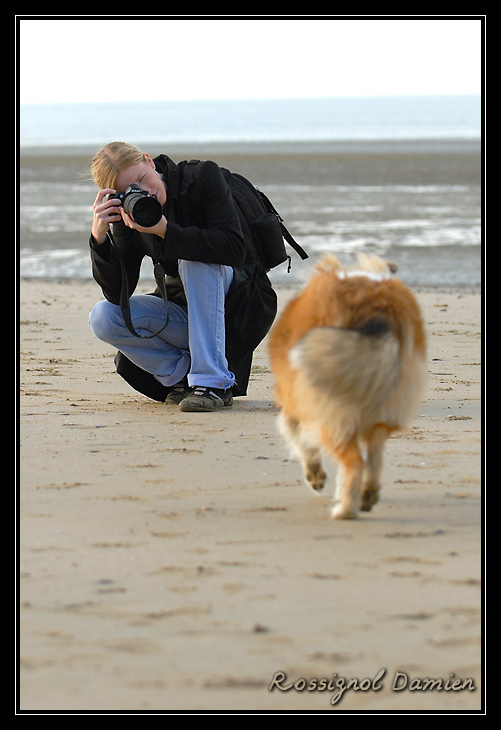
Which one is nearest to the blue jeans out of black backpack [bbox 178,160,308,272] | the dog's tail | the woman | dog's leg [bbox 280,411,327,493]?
the woman

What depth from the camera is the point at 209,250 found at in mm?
4633

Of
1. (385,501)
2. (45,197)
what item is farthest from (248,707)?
→ (45,197)

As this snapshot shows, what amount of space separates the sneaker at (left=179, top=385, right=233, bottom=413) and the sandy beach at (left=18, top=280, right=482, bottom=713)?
0.34 ft

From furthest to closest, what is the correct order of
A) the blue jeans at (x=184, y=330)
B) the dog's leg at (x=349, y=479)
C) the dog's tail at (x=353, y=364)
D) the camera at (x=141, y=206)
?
1. the blue jeans at (x=184, y=330)
2. the camera at (x=141, y=206)
3. the dog's leg at (x=349, y=479)
4. the dog's tail at (x=353, y=364)

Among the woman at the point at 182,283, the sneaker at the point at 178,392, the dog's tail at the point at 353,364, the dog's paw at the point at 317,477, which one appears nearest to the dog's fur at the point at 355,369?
the dog's tail at the point at 353,364

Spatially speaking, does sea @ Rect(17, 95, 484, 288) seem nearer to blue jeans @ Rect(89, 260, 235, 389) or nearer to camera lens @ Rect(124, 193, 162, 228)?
camera lens @ Rect(124, 193, 162, 228)

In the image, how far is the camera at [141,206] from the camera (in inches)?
172

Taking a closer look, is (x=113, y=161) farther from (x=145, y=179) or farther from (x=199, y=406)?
(x=199, y=406)

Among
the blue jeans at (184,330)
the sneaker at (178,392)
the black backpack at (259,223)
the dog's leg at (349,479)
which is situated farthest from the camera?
the sneaker at (178,392)

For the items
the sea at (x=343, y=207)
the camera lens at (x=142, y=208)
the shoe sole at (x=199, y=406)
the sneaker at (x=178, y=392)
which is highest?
the sea at (x=343, y=207)

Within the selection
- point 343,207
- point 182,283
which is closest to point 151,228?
point 182,283

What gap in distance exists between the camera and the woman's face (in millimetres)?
4512

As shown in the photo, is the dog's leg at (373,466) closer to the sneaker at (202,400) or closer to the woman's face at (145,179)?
the sneaker at (202,400)
